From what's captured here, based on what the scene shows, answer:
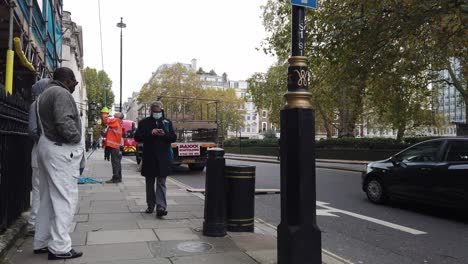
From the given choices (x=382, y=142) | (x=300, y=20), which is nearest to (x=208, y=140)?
(x=300, y=20)

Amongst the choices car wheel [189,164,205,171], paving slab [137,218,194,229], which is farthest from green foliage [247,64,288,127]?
paving slab [137,218,194,229]

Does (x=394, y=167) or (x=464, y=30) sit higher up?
(x=464, y=30)

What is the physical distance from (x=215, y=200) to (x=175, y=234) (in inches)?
27.3

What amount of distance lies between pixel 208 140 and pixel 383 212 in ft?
31.1

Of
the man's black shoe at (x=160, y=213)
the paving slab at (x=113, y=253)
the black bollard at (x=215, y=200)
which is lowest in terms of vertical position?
the paving slab at (x=113, y=253)

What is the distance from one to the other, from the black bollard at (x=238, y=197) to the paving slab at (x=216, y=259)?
120cm

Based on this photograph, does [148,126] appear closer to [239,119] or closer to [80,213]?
[80,213]

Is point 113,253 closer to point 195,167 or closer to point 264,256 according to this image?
point 264,256

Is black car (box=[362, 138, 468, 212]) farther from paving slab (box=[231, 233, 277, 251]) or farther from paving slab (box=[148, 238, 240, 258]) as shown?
paving slab (box=[148, 238, 240, 258])

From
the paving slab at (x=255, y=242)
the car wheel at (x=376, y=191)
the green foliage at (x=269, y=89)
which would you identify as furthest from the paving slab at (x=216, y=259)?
the green foliage at (x=269, y=89)

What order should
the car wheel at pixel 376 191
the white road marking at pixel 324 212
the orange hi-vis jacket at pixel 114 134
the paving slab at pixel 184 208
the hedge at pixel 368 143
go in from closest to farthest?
the paving slab at pixel 184 208, the white road marking at pixel 324 212, the car wheel at pixel 376 191, the orange hi-vis jacket at pixel 114 134, the hedge at pixel 368 143

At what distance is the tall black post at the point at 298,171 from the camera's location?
4.18m

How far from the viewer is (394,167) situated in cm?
892

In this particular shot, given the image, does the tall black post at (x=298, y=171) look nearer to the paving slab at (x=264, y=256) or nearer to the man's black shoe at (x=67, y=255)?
the paving slab at (x=264, y=256)
